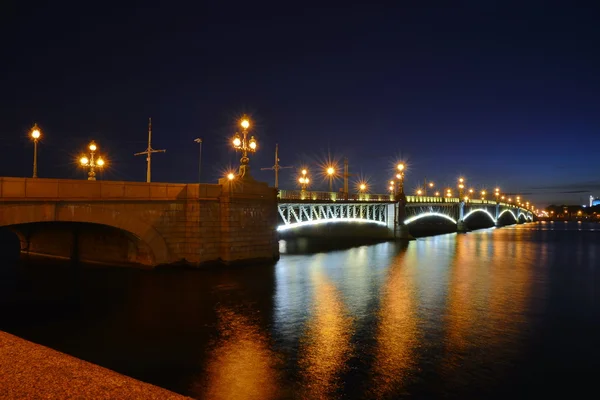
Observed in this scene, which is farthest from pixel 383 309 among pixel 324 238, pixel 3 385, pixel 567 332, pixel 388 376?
pixel 324 238

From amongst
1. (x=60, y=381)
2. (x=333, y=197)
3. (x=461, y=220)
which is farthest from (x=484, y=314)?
(x=461, y=220)

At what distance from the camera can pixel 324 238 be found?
70.4 meters

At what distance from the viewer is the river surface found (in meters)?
11.9

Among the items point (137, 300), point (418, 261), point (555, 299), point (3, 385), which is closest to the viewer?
point (3, 385)

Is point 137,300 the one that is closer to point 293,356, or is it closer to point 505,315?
point 293,356

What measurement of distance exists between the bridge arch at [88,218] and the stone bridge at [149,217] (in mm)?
42

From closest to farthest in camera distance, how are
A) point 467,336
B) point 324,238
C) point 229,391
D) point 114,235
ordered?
point 229,391, point 467,336, point 114,235, point 324,238

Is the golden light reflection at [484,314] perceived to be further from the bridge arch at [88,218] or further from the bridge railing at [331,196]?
the bridge arch at [88,218]

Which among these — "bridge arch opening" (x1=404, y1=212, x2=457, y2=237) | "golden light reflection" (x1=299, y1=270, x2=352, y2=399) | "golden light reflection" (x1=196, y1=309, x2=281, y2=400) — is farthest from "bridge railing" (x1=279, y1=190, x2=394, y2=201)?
"golden light reflection" (x1=196, y1=309, x2=281, y2=400)

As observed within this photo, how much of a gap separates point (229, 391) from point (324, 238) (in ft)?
196

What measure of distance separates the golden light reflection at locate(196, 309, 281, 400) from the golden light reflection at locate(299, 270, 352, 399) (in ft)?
2.99

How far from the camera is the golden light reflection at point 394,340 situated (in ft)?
39.1

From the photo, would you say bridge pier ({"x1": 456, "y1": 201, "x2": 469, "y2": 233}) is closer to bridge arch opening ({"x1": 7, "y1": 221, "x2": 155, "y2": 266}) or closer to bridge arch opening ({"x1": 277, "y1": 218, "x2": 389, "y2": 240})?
bridge arch opening ({"x1": 277, "y1": 218, "x2": 389, "y2": 240})

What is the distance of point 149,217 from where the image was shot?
27.5 meters
